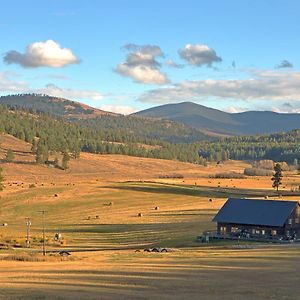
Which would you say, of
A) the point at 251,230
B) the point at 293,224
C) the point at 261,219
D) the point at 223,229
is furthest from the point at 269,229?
the point at 223,229

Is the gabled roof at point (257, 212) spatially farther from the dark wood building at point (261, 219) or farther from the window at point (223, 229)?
the window at point (223, 229)

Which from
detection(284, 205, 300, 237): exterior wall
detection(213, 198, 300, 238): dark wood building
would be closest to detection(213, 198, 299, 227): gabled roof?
detection(213, 198, 300, 238): dark wood building

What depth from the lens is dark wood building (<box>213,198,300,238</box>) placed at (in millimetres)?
83188

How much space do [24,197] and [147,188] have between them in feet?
105

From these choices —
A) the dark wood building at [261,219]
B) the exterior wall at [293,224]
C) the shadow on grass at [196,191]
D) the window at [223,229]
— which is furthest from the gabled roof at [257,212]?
the shadow on grass at [196,191]

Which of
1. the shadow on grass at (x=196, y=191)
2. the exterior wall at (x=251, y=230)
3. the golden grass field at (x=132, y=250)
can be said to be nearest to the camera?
the golden grass field at (x=132, y=250)

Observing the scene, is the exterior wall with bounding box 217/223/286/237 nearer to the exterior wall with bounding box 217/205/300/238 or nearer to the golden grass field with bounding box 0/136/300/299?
the exterior wall with bounding box 217/205/300/238

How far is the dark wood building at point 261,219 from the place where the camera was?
273ft

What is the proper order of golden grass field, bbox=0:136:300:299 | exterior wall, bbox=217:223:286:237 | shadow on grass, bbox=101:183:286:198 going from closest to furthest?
1. golden grass field, bbox=0:136:300:299
2. exterior wall, bbox=217:223:286:237
3. shadow on grass, bbox=101:183:286:198

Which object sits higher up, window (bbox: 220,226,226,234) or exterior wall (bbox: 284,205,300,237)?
exterior wall (bbox: 284,205,300,237)

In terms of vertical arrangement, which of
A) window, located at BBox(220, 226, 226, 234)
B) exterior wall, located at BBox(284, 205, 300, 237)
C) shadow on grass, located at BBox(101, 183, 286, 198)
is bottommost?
window, located at BBox(220, 226, 226, 234)

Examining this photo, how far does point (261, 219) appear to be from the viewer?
84.4 m

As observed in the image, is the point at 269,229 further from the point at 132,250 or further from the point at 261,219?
the point at 132,250

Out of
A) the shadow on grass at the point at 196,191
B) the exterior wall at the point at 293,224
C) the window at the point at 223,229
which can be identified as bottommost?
the window at the point at 223,229
